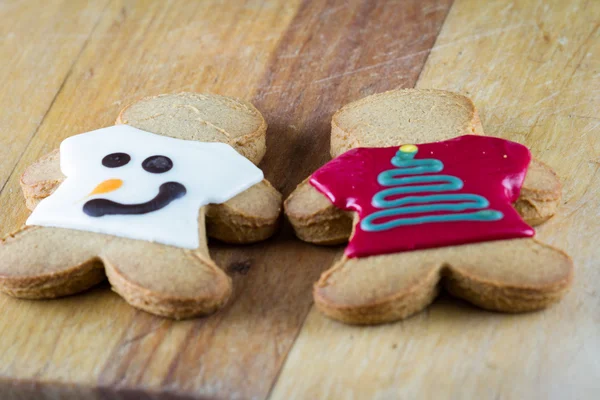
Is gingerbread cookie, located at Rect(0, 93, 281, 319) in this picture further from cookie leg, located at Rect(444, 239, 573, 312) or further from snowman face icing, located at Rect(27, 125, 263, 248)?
cookie leg, located at Rect(444, 239, 573, 312)

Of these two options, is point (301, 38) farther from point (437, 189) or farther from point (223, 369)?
point (223, 369)

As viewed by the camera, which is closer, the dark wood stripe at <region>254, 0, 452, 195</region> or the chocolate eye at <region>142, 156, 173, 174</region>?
the chocolate eye at <region>142, 156, 173, 174</region>

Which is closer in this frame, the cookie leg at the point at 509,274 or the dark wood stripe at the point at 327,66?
the cookie leg at the point at 509,274

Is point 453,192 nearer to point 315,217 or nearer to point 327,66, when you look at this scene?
point 315,217

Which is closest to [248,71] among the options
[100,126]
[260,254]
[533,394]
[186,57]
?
[186,57]

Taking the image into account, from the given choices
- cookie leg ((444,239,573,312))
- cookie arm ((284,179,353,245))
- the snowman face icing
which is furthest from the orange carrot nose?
cookie leg ((444,239,573,312))

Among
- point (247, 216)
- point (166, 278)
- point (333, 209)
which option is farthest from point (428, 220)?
point (166, 278)

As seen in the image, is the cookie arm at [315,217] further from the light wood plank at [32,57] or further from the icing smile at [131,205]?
the light wood plank at [32,57]

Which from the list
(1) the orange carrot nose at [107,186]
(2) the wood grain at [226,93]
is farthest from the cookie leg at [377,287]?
(1) the orange carrot nose at [107,186]
